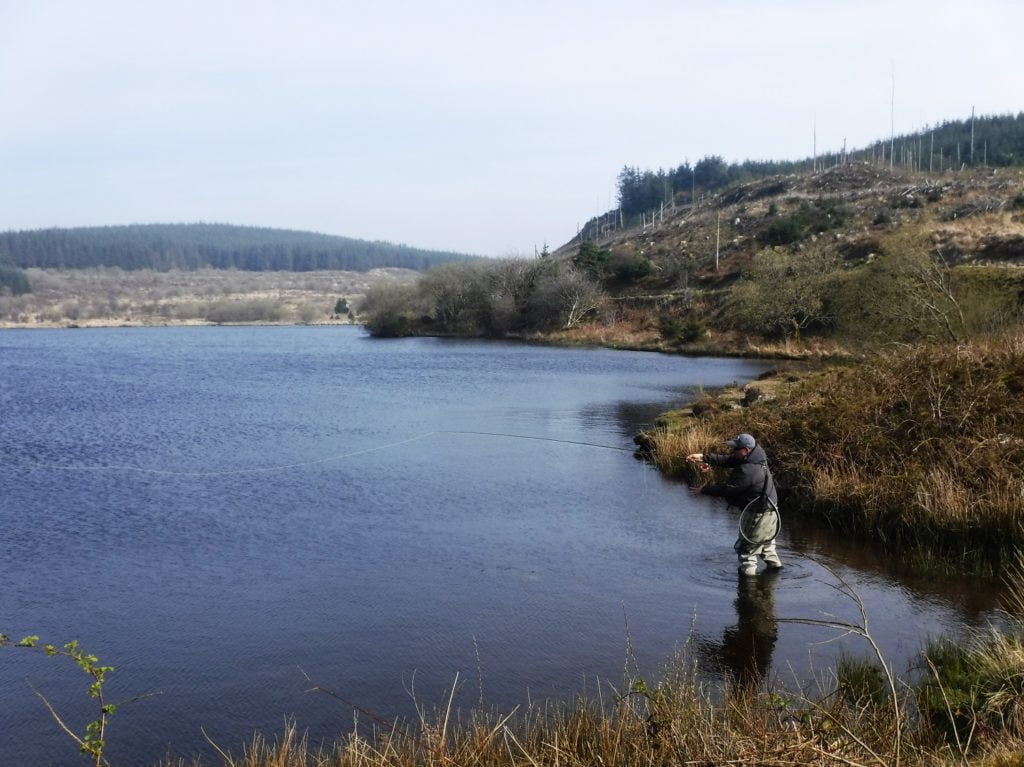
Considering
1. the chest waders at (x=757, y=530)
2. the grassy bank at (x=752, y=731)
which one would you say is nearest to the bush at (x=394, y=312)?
the chest waders at (x=757, y=530)

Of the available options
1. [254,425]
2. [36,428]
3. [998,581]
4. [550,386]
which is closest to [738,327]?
[550,386]

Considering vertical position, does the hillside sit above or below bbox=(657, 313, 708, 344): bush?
above

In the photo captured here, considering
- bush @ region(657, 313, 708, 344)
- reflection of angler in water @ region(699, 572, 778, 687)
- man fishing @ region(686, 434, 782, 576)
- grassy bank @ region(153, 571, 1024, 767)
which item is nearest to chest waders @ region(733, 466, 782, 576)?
man fishing @ region(686, 434, 782, 576)

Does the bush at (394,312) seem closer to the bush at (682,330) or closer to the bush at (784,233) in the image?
the bush at (682,330)

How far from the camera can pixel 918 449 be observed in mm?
18922

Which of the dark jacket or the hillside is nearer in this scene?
the dark jacket

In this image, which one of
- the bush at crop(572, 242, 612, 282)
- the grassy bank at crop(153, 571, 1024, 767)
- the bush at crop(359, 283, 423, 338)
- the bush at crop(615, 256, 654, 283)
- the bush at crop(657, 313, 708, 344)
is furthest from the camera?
the bush at crop(359, 283, 423, 338)

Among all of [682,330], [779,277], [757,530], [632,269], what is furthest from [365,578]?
[632,269]

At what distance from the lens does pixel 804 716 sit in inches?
283

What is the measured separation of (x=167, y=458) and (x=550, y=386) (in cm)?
2371

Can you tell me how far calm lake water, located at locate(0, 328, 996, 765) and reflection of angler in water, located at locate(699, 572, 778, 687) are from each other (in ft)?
0.17

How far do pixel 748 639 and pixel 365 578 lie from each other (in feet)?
22.2

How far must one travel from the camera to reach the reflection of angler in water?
11828 mm

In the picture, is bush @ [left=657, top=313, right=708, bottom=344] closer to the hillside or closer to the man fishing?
the hillside
